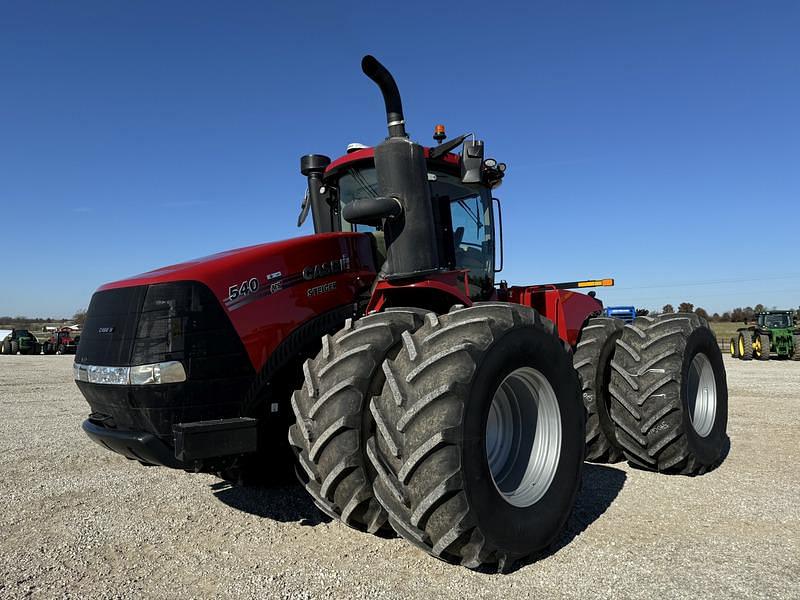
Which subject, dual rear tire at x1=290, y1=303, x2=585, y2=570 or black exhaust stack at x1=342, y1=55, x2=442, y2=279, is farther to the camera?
black exhaust stack at x1=342, y1=55, x2=442, y2=279

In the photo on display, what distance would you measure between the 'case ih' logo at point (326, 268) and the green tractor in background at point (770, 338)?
975 inches

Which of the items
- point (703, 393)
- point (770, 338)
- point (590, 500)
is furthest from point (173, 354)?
point (770, 338)

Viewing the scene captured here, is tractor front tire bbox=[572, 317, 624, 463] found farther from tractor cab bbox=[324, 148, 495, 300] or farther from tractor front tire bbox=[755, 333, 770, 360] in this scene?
tractor front tire bbox=[755, 333, 770, 360]

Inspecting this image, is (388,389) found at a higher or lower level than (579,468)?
higher

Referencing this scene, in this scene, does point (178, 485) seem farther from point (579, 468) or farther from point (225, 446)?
point (579, 468)

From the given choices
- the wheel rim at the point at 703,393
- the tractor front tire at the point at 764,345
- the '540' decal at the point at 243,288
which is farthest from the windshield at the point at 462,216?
the tractor front tire at the point at 764,345

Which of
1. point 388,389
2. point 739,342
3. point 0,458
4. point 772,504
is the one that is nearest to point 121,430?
point 388,389

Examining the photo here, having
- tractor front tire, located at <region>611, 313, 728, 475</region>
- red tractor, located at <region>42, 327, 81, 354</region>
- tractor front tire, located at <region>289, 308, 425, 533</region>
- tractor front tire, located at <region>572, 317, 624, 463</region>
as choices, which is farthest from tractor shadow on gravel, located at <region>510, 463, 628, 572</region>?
red tractor, located at <region>42, 327, 81, 354</region>

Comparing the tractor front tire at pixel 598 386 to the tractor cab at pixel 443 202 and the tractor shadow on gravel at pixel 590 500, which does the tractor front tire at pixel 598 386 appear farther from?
the tractor cab at pixel 443 202

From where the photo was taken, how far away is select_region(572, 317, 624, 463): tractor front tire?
5312 millimetres

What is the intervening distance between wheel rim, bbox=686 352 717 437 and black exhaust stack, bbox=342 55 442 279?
3403mm

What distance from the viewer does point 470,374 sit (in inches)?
115

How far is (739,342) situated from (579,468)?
86.5 ft

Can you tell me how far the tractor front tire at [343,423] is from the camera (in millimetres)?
3010
